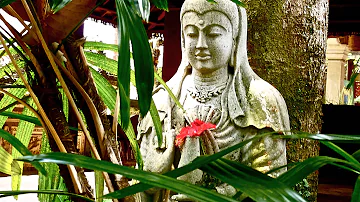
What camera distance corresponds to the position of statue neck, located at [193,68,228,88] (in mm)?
1783

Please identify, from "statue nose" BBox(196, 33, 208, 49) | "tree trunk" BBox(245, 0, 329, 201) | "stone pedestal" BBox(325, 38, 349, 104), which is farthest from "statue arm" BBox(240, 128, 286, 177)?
"stone pedestal" BBox(325, 38, 349, 104)

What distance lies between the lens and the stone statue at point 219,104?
1.66 metres

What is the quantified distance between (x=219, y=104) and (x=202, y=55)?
0.60ft

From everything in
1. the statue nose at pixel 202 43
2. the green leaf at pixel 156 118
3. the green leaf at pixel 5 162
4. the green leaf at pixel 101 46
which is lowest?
the green leaf at pixel 5 162

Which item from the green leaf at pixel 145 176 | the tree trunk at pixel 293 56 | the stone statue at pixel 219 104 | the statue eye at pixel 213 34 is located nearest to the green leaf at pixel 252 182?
the green leaf at pixel 145 176

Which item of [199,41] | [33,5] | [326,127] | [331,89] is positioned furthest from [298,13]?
[331,89]

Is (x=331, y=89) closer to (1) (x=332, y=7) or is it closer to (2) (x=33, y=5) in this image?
(1) (x=332, y=7)

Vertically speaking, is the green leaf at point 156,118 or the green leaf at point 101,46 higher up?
the green leaf at point 101,46

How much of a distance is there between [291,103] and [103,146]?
1818 mm

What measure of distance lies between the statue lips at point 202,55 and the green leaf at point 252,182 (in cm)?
130

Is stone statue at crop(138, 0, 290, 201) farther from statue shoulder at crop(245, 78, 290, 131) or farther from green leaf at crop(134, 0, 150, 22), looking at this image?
green leaf at crop(134, 0, 150, 22)

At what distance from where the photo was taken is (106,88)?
0.92 m

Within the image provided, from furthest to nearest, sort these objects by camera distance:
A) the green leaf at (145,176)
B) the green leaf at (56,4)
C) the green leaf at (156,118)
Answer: the green leaf at (156,118) → the green leaf at (56,4) → the green leaf at (145,176)

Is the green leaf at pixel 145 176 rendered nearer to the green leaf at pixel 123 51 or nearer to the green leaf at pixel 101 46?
the green leaf at pixel 123 51
